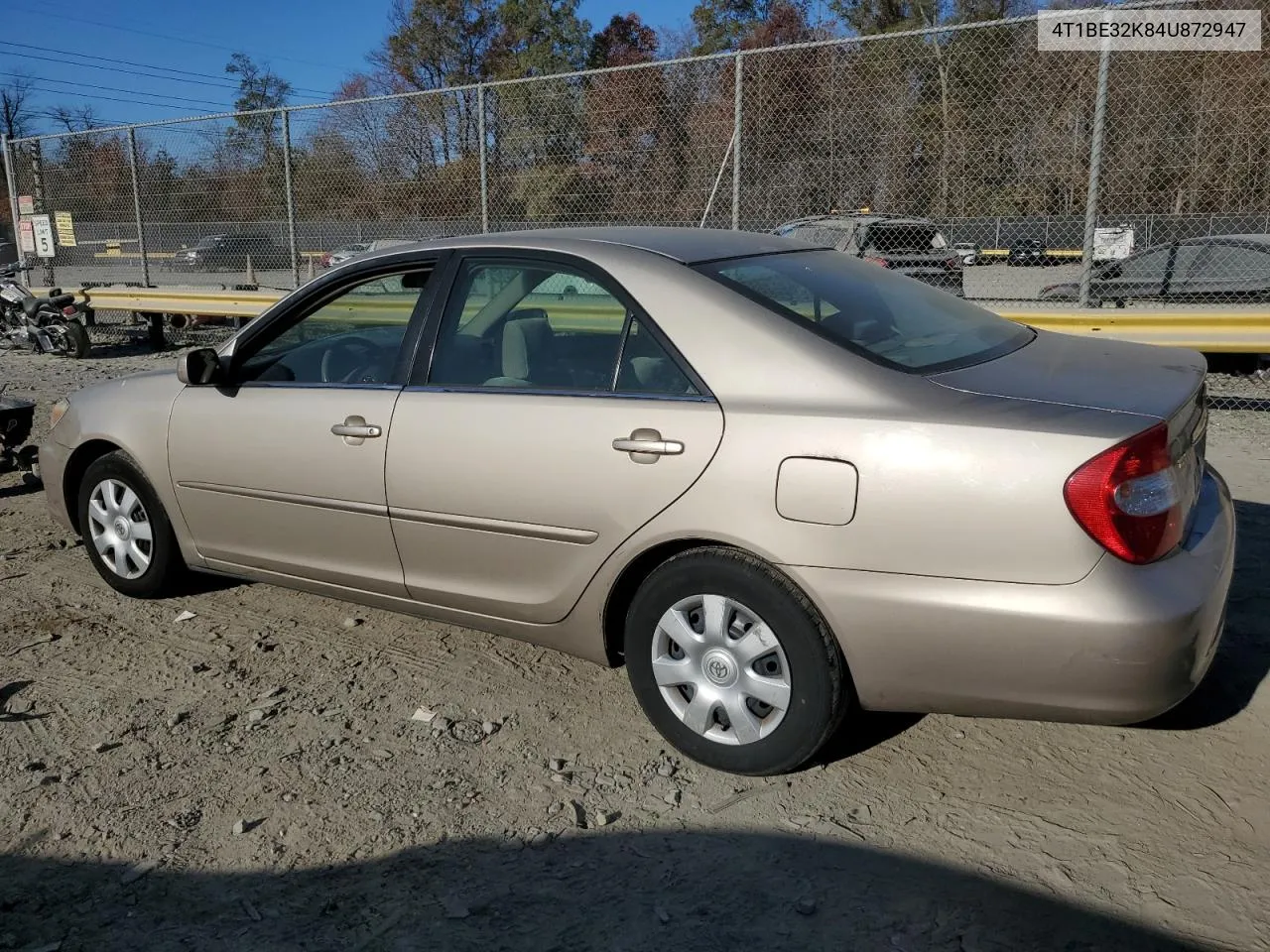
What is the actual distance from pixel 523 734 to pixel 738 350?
140cm

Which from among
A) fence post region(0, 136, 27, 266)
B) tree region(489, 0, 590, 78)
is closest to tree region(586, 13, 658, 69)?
tree region(489, 0, 590, 78)

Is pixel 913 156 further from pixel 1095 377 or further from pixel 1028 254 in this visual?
pixel 1095 377

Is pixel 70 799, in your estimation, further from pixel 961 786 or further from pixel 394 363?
pixel 961 786

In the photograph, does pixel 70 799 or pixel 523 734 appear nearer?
pixel 70 799

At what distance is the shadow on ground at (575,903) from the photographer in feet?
7.82

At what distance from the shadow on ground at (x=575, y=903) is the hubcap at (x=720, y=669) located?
1.15 ft

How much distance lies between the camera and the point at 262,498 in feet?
13.0

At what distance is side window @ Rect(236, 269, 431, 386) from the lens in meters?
3.83

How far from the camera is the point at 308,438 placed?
379cm

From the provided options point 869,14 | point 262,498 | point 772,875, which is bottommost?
point 772,875

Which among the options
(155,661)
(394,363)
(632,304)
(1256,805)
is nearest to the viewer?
(1256,805)

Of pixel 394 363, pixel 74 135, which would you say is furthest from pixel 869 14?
pixel 394 363

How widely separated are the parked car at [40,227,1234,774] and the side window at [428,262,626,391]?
0.01 m

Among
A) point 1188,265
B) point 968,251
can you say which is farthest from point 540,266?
point 1188,265
